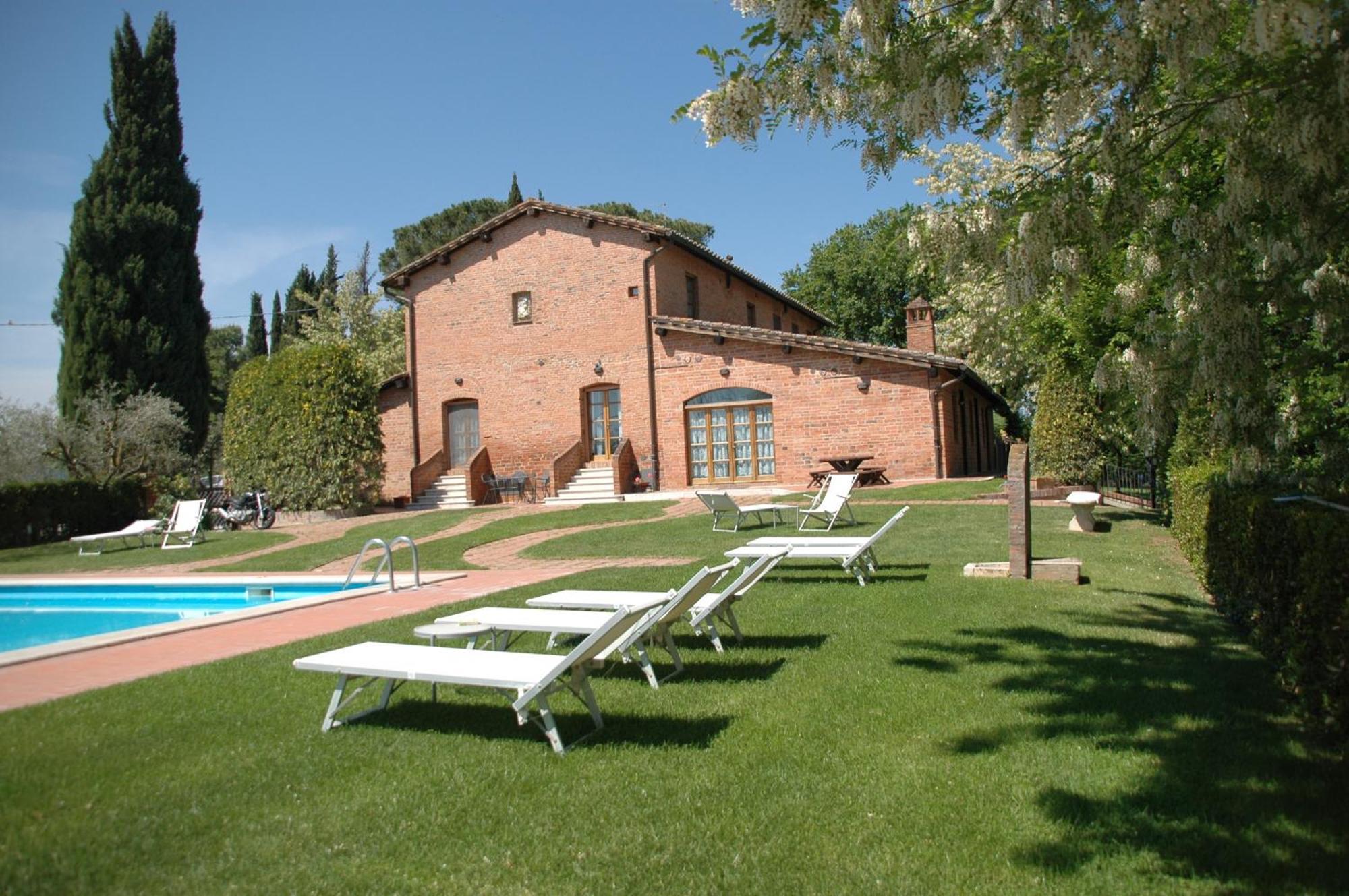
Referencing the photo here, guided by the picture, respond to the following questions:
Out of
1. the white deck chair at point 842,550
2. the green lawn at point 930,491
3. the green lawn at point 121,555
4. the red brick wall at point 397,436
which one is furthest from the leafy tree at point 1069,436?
the red brick wall at point 397,436

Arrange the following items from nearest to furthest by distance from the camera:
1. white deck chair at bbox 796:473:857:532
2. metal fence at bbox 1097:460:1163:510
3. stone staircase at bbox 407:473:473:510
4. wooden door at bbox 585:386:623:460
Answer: white deck chair at bbox 796:473:857:532, metal fence at bbox 1097:460:1163:510, wooden door at bbox 585:386:623:460, stone staircase at bbox 407:473:473:510

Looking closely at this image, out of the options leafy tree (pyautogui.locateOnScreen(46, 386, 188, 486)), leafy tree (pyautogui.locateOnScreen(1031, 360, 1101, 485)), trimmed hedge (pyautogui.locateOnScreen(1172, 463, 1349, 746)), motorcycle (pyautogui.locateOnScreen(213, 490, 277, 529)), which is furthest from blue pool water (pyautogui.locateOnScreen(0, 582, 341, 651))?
leafy tree (pyautogui.locateOnScreen(1031, 360, 1101, 485))

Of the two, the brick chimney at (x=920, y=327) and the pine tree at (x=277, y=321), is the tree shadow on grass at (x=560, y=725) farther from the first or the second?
the pine tree at (x=277, y=321)

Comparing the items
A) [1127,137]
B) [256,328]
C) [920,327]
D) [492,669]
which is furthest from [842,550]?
[256,328]

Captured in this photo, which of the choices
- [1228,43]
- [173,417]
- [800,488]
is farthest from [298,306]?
[1228,43]

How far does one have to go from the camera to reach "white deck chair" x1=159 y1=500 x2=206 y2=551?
20.3 metres

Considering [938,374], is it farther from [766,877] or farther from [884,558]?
[766,877]

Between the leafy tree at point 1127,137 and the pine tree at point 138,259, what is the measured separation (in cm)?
3070

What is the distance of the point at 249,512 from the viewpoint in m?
24.2

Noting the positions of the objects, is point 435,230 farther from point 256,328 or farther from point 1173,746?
point 1173,746

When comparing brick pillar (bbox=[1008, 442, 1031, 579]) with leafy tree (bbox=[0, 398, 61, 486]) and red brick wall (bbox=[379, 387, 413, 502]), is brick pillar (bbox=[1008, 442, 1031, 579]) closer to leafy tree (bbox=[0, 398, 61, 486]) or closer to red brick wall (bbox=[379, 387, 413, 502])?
red brick wall (bbox=[379, 387, 413, 502])

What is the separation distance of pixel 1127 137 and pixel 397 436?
25.1 meters

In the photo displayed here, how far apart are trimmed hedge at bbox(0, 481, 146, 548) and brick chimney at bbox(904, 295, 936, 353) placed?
70.5ft

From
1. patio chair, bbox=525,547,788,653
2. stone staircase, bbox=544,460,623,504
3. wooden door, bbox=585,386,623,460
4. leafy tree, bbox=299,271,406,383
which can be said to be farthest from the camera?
leafy tree, bbox=299,271,406,383
